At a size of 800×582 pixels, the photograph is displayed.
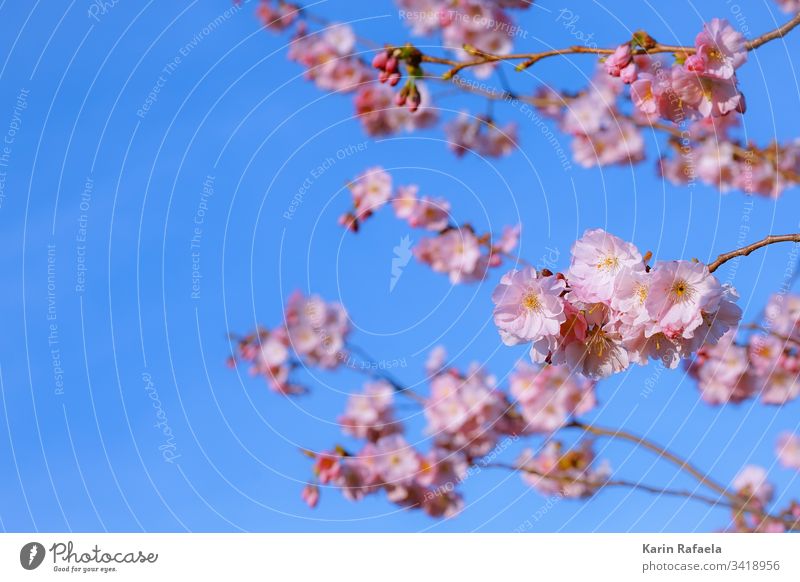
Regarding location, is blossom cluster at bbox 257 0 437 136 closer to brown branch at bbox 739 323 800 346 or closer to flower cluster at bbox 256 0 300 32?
flower cluster at bbox 256 0 300 32

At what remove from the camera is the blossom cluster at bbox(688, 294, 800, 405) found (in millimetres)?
3869

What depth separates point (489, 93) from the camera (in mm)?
3385

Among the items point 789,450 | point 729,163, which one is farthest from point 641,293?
point 789,450

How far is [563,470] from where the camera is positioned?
12.9 ft

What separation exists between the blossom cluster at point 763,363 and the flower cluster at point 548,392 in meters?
0.54

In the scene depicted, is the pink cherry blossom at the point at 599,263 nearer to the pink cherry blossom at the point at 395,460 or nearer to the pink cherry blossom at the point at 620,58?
the pink cherry blossom at the point at 620,58

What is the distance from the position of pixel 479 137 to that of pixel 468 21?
517mm

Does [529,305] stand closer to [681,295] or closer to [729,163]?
[681,295]

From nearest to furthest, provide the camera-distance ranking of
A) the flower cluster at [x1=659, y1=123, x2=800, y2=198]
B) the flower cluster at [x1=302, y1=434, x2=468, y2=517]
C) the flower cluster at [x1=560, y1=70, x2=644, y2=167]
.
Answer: the flower cluster at [x1=302, y1=434, x2=468, y2=517] < the flower cluster at [x1=560, y1=70, x2=644, y2=167] < the flower cluster at [x1=659, y1=123, x2=800, y2=198]
